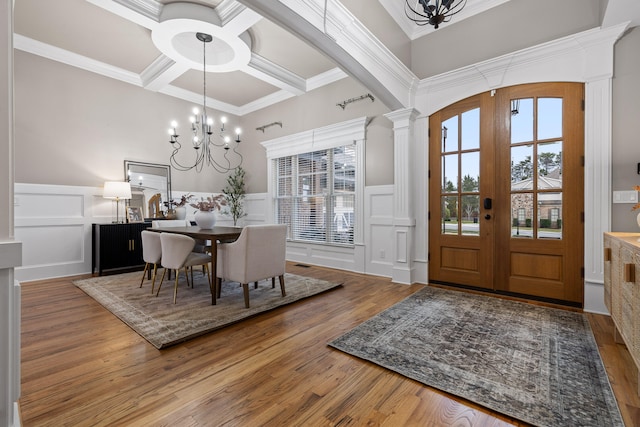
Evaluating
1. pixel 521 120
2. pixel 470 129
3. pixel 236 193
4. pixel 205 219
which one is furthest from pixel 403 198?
pixel 236 193

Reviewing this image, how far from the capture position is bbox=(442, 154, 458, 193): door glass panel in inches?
143

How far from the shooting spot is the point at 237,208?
6344mm

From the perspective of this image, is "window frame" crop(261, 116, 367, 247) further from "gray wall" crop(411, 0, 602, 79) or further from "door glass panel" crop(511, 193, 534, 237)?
"door glass panel" crop(511, 193, 534, 237)

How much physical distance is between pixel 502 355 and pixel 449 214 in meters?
2.03

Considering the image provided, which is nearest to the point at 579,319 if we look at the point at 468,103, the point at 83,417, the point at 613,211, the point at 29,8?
the point at 613,211

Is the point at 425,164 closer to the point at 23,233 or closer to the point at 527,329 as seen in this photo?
the point at 527,329

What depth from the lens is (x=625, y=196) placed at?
2691mm

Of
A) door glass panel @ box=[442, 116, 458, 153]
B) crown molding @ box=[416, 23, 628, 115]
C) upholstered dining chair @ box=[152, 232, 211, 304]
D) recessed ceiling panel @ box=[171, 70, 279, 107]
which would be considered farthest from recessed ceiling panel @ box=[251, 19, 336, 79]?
upholstered dining chair @ box=[152, 232, 211, 304]

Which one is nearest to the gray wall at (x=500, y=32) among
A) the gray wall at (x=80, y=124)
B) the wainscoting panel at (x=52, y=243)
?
the gray wall at (x=80, y=124)

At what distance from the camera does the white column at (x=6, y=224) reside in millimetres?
991

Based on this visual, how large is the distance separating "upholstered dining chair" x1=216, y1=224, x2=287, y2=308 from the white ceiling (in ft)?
6.37

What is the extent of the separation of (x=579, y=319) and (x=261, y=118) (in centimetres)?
588

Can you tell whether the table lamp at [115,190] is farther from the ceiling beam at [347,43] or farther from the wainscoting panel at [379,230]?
the wainscoting panel at [379,230]

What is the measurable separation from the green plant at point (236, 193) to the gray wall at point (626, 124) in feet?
19.2
